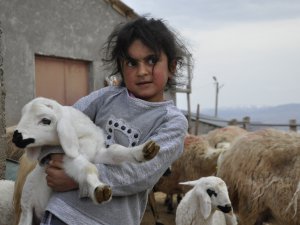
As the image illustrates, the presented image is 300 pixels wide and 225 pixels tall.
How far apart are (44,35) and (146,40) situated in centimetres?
786

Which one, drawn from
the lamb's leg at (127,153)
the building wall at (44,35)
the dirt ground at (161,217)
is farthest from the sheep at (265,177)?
the building wall at (44,35)

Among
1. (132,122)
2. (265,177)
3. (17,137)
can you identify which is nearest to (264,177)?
(265,177)

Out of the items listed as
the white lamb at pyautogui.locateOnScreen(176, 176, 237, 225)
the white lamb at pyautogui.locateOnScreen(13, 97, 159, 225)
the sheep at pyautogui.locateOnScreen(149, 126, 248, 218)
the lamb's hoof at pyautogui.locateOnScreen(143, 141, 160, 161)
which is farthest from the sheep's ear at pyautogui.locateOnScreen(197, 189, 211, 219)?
the lamb's hoof at pyautogui.locateOnScreen(143, 141, 160, 161)

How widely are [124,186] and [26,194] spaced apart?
495 millimetres

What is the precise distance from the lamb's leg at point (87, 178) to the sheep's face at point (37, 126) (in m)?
0.12

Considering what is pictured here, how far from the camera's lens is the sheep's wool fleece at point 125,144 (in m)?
2.02

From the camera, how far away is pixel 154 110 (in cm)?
224

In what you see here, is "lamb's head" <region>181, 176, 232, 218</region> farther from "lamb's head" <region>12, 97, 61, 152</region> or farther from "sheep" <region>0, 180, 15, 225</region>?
"lamb's head" <region>12, 97, 61, 152</region>

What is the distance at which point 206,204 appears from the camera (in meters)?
4.74

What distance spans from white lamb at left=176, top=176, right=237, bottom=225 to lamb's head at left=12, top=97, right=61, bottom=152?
9.70ft

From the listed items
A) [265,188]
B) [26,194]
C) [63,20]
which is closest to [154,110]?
[26,194]

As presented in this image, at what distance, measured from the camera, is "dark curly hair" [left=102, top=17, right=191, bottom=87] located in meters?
2.29

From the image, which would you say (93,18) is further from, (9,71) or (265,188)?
(265,188)

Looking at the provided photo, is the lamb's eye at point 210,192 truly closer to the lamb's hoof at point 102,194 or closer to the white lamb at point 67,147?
the white lamb at point 67,147
